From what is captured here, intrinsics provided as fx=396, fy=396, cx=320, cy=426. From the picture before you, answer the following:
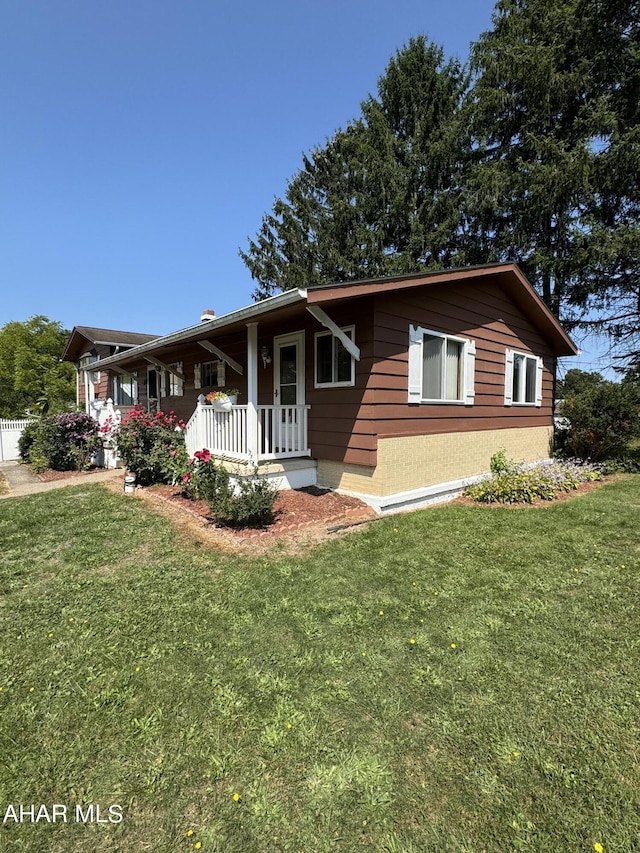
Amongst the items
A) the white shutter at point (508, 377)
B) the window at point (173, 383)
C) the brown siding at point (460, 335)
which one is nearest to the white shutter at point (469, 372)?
the brown siding at point (460, 335)

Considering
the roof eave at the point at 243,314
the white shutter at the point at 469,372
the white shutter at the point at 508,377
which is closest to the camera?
the roof eave at the point at 243,314

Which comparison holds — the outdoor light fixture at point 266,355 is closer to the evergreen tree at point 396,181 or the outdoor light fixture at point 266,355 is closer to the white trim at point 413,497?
the white trim at point 413,497

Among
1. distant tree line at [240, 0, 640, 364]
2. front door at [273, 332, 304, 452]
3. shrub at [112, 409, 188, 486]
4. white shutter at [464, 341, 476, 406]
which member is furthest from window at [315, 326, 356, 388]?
distant tree line at [240, 0, 640, 364]

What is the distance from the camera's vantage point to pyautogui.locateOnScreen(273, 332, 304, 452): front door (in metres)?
6.95

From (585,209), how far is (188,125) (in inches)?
529

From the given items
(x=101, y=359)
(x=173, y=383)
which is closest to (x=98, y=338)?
(x=101, y=359)

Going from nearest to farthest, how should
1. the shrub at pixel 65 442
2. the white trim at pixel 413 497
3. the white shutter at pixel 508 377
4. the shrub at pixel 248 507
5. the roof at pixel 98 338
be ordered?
the shrub at pixel 248 507
the white trim at pixel 413 497
the white shutter at pixel 508 377
the shrub at pixel 65 442
the roof at pixel 98 338

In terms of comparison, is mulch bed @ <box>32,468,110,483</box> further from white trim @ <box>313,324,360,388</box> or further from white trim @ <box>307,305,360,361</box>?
white trim @ <box>307,305,360,361</box>

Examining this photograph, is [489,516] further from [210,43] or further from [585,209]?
[585,209]

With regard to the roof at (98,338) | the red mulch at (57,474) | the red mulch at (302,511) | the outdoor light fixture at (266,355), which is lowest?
the red mulch at (57,474)

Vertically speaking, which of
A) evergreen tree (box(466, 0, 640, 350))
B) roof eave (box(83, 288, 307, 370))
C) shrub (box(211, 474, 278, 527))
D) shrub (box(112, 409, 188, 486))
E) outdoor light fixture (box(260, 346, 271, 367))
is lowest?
shrub (box(211, 474, 278, 527))

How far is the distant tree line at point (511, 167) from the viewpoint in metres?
13.4

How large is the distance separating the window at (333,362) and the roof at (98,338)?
11.5m

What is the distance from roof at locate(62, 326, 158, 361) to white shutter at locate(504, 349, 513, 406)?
13.5 metres
